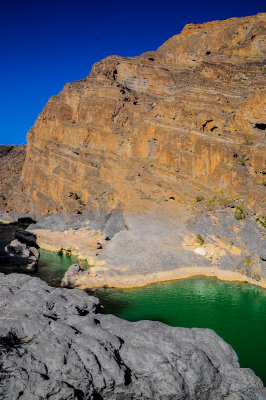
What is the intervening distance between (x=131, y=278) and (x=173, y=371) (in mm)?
20557

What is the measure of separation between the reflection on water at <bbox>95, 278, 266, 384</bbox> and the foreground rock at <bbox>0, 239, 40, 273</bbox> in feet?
36.4

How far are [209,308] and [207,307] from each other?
257mm

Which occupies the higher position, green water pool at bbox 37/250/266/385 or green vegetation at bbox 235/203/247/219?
green vegetation at bbox 235/203/247/219

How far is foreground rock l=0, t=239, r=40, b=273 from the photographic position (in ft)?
119

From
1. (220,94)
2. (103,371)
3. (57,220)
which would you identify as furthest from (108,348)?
(57,220)

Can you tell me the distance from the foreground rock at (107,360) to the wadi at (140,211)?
57 mm

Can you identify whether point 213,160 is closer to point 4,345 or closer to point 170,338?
point 170,338

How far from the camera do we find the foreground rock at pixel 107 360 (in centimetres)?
1148

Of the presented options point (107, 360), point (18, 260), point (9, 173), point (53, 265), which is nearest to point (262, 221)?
point (53, 265)

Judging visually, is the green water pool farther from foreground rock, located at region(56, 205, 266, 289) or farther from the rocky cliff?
the rocky cliff

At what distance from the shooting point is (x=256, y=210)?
1631 inches

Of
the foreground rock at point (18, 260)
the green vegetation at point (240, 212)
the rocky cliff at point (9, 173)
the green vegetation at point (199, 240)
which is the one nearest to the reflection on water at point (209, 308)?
the green vegetation at point (199, 240)

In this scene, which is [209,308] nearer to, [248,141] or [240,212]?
[240,212]

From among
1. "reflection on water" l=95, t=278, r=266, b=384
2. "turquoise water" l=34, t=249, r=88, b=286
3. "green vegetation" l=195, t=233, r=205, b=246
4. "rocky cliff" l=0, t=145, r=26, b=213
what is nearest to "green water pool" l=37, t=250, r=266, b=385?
"reflection on water" l=95, t=278, r=266, b=384
